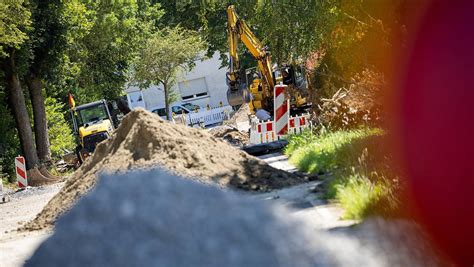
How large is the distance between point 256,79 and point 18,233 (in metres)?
20.5

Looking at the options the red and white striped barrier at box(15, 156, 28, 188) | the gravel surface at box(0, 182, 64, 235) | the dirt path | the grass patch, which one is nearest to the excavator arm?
the red and white striped barrier at box(15, 156, 28, 188)

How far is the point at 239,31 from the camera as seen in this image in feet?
99.8

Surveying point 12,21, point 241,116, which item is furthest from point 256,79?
point 241,116

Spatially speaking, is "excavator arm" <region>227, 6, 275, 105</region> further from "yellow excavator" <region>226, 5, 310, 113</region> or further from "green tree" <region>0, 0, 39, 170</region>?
"green tree" <region>0, 0, 39, 170</region>

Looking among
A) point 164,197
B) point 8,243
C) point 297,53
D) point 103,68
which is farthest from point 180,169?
point 103,68

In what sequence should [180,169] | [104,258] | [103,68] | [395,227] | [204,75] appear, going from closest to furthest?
[395,227]
[104,258]
[180,169]
[103,68]
[204,75]

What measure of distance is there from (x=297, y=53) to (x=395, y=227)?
25.4 meters

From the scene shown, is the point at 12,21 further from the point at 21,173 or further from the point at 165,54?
the point at 165,54

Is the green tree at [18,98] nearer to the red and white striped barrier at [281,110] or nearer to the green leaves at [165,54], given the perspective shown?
the red and white striped barrier at [281,110]

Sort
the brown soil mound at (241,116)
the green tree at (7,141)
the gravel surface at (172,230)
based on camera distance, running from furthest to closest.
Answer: the brown soil mound at (241,116)
the green tree at (7,141)
the gravel surface at (172,230)

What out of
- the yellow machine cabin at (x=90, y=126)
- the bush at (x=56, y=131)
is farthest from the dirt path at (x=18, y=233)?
the bush at (x=56, y=131)

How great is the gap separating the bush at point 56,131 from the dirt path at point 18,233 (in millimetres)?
14828

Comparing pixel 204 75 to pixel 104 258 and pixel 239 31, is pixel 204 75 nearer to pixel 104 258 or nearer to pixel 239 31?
pixel 239 31

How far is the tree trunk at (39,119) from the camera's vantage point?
3691 centimetres
